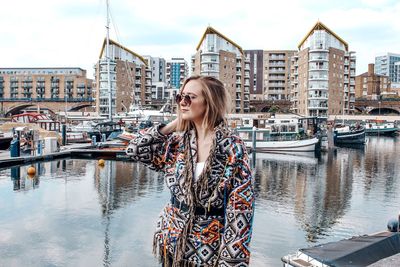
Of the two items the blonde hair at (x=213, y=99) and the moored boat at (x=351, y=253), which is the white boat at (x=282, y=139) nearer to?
the moored boat at (x=351, y=253)

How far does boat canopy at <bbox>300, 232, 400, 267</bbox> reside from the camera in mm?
5293

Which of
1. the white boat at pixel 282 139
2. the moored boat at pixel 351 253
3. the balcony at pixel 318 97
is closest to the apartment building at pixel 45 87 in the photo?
the balcony at pixel 318 97

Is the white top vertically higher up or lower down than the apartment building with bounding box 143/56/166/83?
lower down

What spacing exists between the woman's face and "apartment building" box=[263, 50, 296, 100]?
98.2 m

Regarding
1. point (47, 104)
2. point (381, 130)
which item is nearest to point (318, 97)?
point (381, 130)

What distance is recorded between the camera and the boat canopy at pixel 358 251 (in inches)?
208

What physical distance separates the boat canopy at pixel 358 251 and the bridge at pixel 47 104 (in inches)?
3818

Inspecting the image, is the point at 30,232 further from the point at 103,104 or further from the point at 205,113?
the point at 103,104

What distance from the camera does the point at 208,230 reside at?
2.51m

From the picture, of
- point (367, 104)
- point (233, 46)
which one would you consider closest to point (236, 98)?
point (233, 46)

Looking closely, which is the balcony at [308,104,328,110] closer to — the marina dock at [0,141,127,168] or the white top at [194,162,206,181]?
the marina dock at [0,141,127,168]

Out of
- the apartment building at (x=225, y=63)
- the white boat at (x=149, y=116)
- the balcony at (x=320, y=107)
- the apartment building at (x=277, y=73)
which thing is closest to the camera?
the white boat at (x=149, y=116)

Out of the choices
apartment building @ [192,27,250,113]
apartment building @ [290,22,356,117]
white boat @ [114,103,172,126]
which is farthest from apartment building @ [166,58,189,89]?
white boat @ [114,103,172,126]

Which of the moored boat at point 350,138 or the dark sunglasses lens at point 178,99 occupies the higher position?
the dark sunglasses lens at point 178,99
